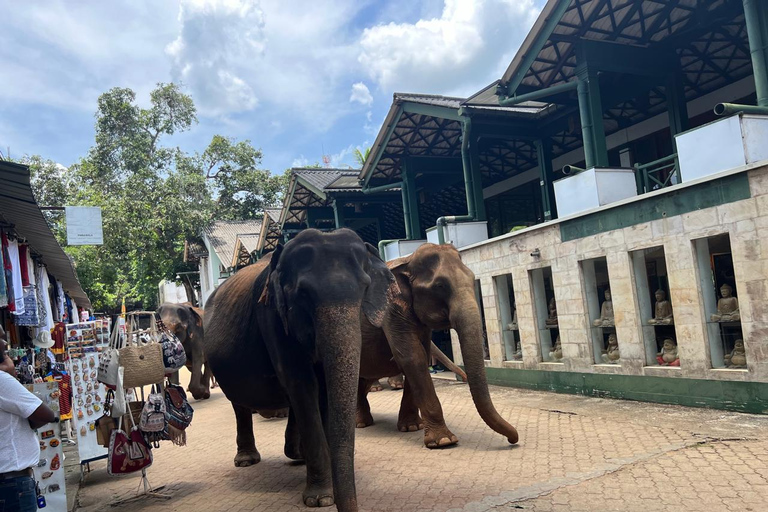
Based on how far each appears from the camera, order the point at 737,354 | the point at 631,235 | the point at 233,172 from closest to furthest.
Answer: the point at 737,354 → the point at 631,235 → the point at 233,172

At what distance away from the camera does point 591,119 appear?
10.9 m

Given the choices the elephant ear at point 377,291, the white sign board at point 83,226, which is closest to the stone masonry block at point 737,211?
the elephant ear at point 377,291

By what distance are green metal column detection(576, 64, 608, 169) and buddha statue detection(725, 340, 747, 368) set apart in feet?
13.0

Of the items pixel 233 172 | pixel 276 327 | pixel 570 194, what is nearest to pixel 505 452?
pixel 276 327

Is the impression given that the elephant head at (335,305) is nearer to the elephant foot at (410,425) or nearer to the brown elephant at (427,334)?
the brown elephant at (427,334)

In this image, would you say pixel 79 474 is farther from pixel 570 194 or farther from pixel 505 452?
pixel 570 194

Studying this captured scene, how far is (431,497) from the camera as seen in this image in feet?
17.9

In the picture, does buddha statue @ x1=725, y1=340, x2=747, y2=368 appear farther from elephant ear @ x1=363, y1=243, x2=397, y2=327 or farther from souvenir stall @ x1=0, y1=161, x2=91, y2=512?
souvenir stall @ x1=0, y1=161, x2=91, y2=512

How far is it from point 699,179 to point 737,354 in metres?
2.38

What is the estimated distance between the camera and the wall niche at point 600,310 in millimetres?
10148

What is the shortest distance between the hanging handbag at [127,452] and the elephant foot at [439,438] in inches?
127

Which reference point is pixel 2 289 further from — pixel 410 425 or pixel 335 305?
pixel 410 425

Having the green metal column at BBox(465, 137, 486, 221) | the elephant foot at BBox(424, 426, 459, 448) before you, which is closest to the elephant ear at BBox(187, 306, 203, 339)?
the green metal column at BBox(465, 137, 486, 221)

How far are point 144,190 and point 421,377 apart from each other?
29432 mm
